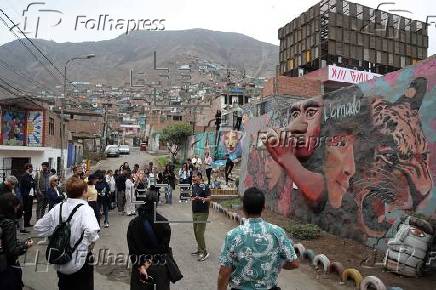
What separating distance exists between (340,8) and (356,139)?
35230mm

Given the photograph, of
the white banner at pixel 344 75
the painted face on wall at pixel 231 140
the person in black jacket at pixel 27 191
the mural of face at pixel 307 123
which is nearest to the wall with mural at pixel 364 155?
the mural of face at pixel 307 123

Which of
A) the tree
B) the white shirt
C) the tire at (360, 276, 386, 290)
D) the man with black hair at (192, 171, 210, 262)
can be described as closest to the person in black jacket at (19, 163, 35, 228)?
the man with black hair at (192, 171, 210, 262)

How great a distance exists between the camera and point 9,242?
14.3 ft

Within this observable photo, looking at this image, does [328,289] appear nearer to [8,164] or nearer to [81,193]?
[81,193]

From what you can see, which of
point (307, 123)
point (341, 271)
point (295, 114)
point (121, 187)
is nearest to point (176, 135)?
point (121, 187)

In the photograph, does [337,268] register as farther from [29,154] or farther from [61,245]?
[29,154]

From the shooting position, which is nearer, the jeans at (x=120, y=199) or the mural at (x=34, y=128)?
the jeans at (x=120, y=199)

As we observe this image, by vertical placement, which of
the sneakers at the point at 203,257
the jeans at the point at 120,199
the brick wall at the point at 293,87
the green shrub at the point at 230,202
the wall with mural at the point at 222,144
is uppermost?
the brick wall at the point at 293,87

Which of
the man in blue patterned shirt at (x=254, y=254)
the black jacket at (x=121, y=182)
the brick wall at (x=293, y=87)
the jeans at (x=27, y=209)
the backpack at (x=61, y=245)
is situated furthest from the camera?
the brick wall at (x=293, y=87)

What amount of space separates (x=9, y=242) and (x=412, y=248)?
5.91 meters

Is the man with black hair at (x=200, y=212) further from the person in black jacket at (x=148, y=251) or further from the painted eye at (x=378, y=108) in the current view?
the person in black jacket at (x=148, y=251)

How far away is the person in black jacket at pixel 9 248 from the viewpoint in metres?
4.33

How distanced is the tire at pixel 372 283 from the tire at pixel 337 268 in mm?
860

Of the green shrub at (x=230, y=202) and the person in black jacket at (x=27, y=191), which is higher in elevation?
the person in black jacket at (x=27, y=191)
